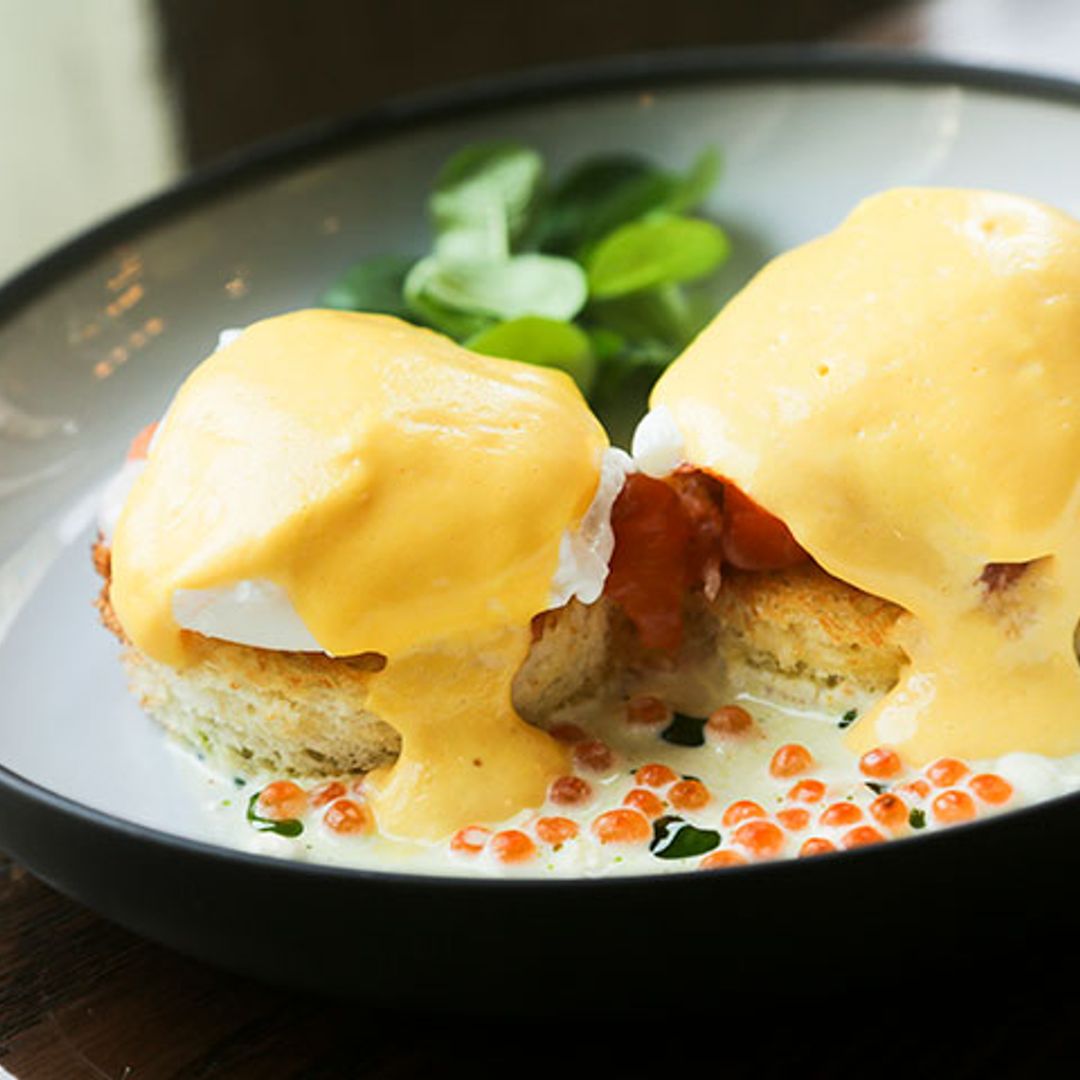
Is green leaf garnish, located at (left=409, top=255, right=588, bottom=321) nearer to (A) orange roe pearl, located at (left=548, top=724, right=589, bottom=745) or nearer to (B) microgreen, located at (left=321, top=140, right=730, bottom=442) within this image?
(B) microgreen, located at (left=321, top=140, right=730, bottom=442)

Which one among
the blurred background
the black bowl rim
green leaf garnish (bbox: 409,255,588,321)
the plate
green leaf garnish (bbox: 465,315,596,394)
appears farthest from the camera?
the blurred background

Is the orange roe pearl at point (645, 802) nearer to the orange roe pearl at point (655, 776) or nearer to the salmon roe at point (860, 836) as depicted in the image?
the orange roe pearl at point (655, 776)

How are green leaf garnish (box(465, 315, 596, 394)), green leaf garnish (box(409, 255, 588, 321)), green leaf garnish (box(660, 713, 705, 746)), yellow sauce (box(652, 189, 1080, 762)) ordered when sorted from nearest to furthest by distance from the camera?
yellow sauce (box(652, 189, 1080, 762))
green leaf garnish (box(660, 713, 705, 746))
green leaf garnish (box(465, 315, 596, 394))
green leaf garnish (box(409, 255, 588, 321))

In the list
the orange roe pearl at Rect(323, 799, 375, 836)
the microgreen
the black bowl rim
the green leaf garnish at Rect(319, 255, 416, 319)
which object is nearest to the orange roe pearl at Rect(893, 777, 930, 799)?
the orange roe pearl at Rect(323, 799, 375, 836)

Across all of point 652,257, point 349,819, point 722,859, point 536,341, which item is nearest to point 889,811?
point 722,859

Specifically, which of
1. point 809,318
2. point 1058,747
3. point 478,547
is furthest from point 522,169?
point 1058,747

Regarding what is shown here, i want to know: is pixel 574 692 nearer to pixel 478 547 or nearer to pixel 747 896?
pixel 478 547

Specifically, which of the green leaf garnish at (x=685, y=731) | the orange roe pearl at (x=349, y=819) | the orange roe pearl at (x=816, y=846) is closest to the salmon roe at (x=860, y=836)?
the orange roe pearl at (x=816, y=846)
